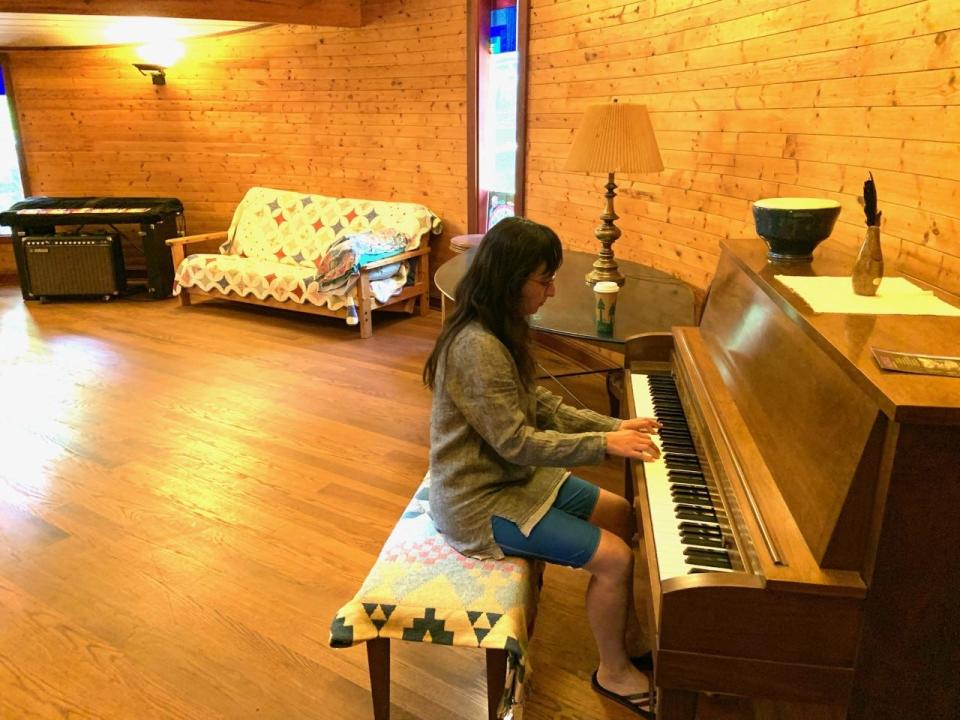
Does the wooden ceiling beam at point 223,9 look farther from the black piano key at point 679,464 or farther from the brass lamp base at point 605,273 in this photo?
the black piano key at point 679,464

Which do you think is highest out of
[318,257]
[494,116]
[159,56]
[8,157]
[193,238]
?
[159,56]

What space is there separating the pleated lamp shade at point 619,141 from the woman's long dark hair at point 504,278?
106 centimetres

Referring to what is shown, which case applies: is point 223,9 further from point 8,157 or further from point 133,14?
point 8,157

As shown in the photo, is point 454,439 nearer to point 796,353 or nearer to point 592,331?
point 796,353

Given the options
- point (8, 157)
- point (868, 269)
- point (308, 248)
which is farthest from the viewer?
point (8, 157)

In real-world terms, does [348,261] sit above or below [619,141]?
below

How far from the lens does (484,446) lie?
5.19 feet

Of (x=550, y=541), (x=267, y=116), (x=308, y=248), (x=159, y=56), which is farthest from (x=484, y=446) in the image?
(x=159, y=56)

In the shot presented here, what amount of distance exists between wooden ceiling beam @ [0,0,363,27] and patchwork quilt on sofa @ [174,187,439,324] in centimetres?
127

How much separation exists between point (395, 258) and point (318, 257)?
77 cm

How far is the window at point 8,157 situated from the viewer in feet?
20.7

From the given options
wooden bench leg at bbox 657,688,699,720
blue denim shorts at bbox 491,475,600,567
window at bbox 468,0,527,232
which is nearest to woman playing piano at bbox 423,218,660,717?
blue denim shorts at bbox 491,475,600,567

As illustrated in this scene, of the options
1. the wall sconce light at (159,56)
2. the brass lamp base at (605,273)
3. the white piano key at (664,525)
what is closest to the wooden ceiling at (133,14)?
the wall sconce light at (159,56)

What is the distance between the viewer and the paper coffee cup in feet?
7.43
